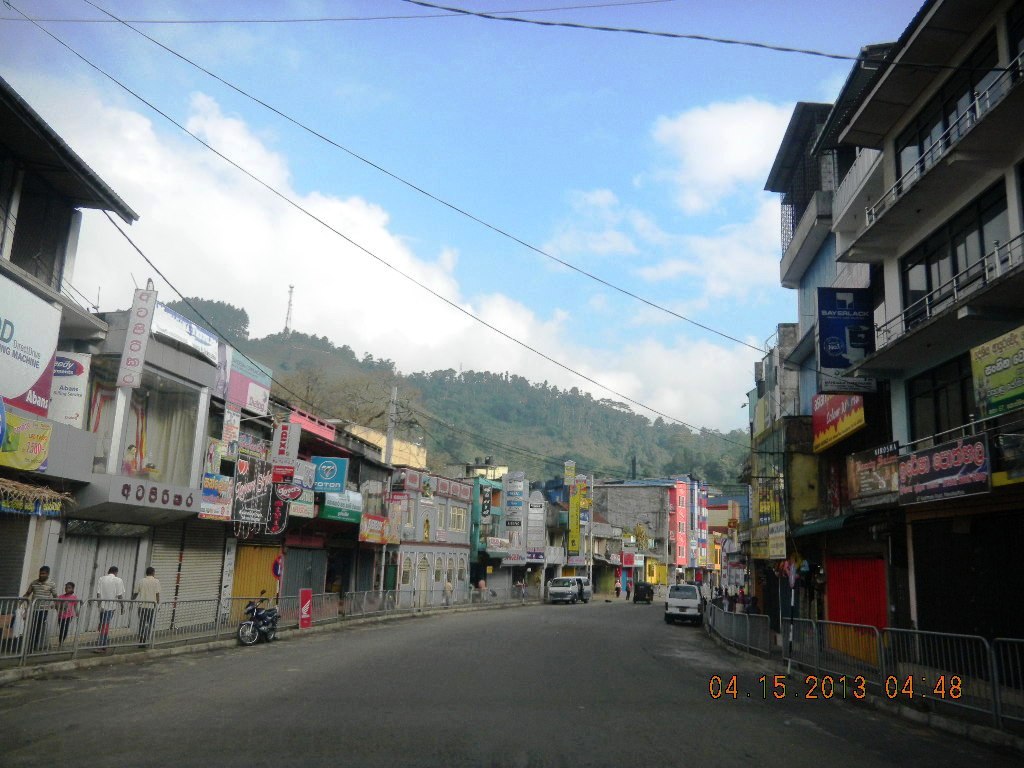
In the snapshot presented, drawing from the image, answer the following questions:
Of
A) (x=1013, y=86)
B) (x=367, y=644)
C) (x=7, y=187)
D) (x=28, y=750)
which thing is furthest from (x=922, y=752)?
(x=7, y=187)

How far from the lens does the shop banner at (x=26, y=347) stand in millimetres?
15469

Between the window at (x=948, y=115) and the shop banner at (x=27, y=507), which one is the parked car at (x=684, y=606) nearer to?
the window at (x=948, y=115)

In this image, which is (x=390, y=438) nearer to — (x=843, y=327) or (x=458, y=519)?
(x=458, y=519)

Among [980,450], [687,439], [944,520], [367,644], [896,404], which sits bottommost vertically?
[367,644]

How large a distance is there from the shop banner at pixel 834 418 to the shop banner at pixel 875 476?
67.4 inches

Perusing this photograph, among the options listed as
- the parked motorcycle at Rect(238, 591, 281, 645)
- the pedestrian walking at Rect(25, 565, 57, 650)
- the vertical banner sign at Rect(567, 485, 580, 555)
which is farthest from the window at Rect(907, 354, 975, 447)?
the vertical banner sign at Rect(567, 485, 580, 555)

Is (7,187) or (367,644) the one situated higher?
(7,187)

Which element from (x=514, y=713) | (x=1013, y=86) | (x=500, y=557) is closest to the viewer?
(x=514, y=713)

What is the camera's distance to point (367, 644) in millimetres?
20141

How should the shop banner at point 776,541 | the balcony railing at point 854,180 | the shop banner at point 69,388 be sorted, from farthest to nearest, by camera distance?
the shop banner at point 776,541
the balcony railing at point 854,180
the shop banner at point 69,388

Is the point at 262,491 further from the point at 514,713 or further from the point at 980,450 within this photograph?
the point at 980,450

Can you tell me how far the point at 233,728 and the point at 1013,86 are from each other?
1509 cm

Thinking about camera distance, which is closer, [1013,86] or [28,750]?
[28,750]
